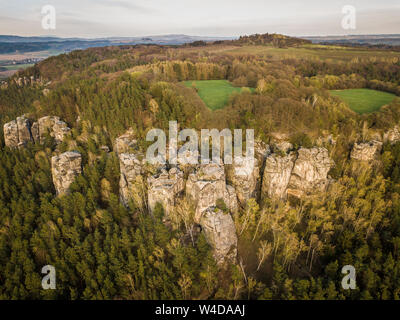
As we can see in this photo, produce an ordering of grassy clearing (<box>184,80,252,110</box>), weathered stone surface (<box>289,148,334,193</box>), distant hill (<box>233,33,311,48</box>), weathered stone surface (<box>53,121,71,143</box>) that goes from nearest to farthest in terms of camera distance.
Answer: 1. weathered stone surface (<box>289,148,334,193</box>)
2. grassy clearing (<box>184,80,252,110</box>)
3. weathered stone surface (<box>53,121,71,143</box>)
4. distant hill (<box>233,33,311,48</box>)

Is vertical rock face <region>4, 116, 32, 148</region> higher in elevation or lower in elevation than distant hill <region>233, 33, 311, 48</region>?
lower

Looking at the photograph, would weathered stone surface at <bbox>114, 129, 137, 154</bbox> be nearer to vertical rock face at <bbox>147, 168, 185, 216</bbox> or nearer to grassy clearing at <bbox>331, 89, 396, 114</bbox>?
vertical rock face at <bbox>147, 168, 185, 216</bbox>

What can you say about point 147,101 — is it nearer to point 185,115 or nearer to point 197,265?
point 185,115

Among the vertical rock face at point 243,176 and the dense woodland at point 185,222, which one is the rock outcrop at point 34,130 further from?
the vertical rock face at point 243,176

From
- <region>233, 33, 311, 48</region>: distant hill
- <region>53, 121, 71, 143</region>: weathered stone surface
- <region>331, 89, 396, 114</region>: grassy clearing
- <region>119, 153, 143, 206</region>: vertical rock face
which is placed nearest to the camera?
<region>119, 153, 143, 206</region>: vertical rock face

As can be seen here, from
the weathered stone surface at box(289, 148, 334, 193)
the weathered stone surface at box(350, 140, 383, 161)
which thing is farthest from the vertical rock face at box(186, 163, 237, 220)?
the weathered stone surface at box(350, 140, 383, 161)

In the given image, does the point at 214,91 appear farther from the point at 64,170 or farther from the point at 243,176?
the point at 64,170

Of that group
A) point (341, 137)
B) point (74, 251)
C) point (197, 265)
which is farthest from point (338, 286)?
point (74, 251)

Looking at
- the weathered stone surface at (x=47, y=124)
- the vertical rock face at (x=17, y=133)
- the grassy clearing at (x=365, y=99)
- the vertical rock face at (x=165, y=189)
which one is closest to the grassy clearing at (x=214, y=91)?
the vertical rock face at (x=165, y=189)
